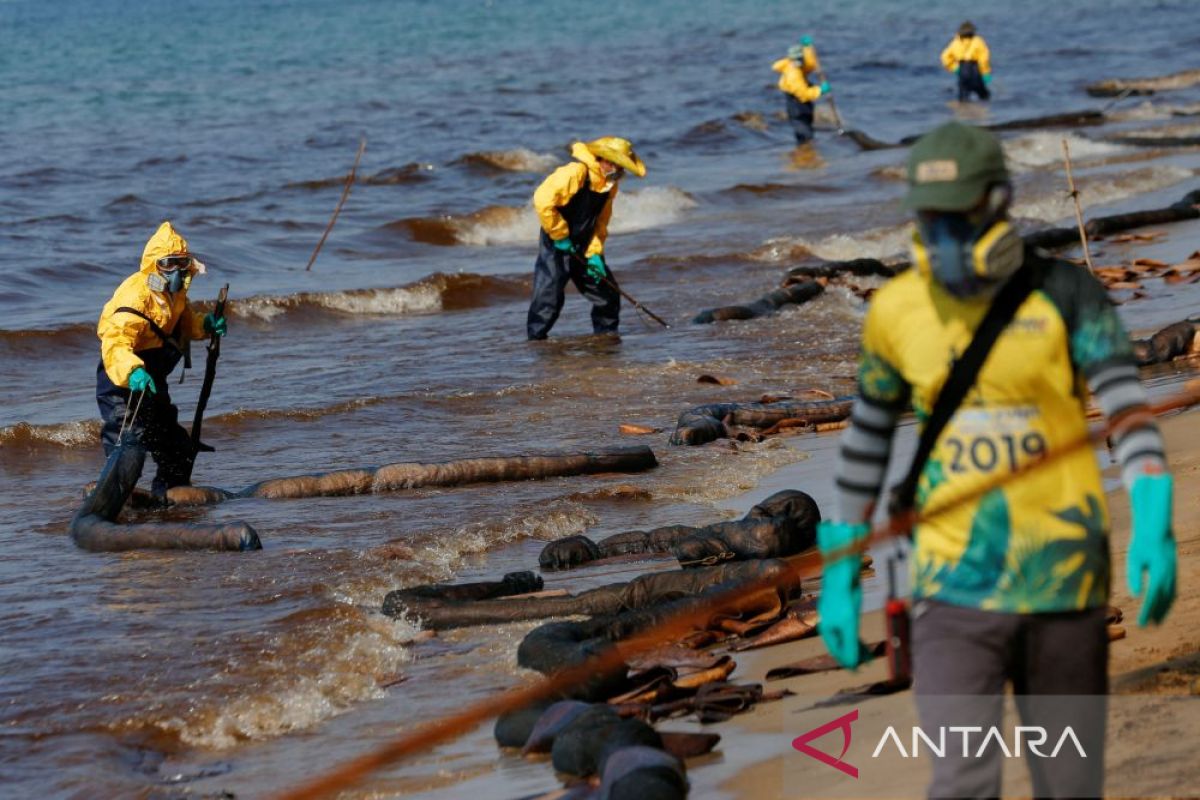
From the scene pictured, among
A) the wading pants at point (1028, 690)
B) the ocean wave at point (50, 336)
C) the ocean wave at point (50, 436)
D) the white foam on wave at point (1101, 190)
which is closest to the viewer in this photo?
the wading pants at point (1028, 690)

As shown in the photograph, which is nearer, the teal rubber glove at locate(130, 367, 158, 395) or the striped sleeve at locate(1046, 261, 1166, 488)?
the striped sleeve at locate(1046, 261, 1166, 488)

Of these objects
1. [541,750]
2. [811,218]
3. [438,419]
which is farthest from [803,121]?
[541,750]

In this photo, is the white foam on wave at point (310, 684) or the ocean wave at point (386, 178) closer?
the white foam on wave at point (310, 684)

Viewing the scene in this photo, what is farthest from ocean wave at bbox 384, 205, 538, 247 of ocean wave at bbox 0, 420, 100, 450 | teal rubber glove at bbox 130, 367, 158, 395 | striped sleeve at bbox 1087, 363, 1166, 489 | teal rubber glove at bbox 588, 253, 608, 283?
striped sleeve at bbox 1087, 363, 1166, 489

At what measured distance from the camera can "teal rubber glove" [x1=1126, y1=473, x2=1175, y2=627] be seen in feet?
10.8

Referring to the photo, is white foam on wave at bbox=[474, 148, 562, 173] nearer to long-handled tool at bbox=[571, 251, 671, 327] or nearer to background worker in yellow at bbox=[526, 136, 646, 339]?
long-handled tool at bbox=[571, 251, 671, 327]

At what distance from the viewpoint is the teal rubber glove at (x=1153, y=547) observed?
3.30 m

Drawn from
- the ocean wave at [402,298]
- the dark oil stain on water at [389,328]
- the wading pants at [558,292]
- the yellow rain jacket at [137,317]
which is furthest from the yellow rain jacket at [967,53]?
the yellow rain jacket at [137,317]

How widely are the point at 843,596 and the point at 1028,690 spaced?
16.2 inches

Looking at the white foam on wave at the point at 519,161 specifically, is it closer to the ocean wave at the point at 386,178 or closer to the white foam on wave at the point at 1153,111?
the ocean wave at the point at 386,178

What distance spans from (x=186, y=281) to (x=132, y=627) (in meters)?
2.78

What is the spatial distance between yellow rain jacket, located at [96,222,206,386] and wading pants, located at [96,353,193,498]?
0.65 ft

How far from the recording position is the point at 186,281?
980 cm

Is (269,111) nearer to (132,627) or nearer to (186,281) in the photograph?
(186,281)
